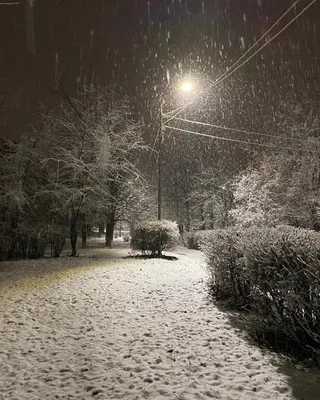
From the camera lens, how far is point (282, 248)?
4930 millimetres

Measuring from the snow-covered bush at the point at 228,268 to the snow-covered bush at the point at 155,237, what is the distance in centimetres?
842

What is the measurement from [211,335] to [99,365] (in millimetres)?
2115

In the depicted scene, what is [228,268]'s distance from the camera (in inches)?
287

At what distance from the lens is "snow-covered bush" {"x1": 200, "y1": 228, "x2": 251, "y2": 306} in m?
6.91

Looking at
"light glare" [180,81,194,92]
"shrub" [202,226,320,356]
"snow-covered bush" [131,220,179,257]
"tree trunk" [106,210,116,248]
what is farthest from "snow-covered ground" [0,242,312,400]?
"tree trunk" [106,210,116,248]

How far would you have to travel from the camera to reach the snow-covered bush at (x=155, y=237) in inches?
659

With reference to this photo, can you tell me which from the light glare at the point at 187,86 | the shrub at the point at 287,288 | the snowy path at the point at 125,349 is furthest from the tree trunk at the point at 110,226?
the shrub at the point at 287,288

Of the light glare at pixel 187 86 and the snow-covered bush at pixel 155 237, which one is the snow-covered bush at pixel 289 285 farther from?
the light glare at pixel 187 86

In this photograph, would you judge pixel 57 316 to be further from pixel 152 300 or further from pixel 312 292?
pixel 312 292

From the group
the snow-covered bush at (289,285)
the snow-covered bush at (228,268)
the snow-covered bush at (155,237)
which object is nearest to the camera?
the snow-covered bush at (289,285)

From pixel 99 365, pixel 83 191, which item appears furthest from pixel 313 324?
pixel 83 191

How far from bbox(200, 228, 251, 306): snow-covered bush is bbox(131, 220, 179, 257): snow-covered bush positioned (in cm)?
842

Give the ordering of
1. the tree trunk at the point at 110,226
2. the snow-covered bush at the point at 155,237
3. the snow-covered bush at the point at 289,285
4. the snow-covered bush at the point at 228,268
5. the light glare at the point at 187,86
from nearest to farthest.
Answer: the snow-covered bush at the point at 289,285, the snow-covered bush at the point at 228,268, the light glare at the point at 187,86, the snow-covered bush at the point at 155,237, the tree trunk at the point at 110,226

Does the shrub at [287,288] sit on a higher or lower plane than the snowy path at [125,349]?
higher
